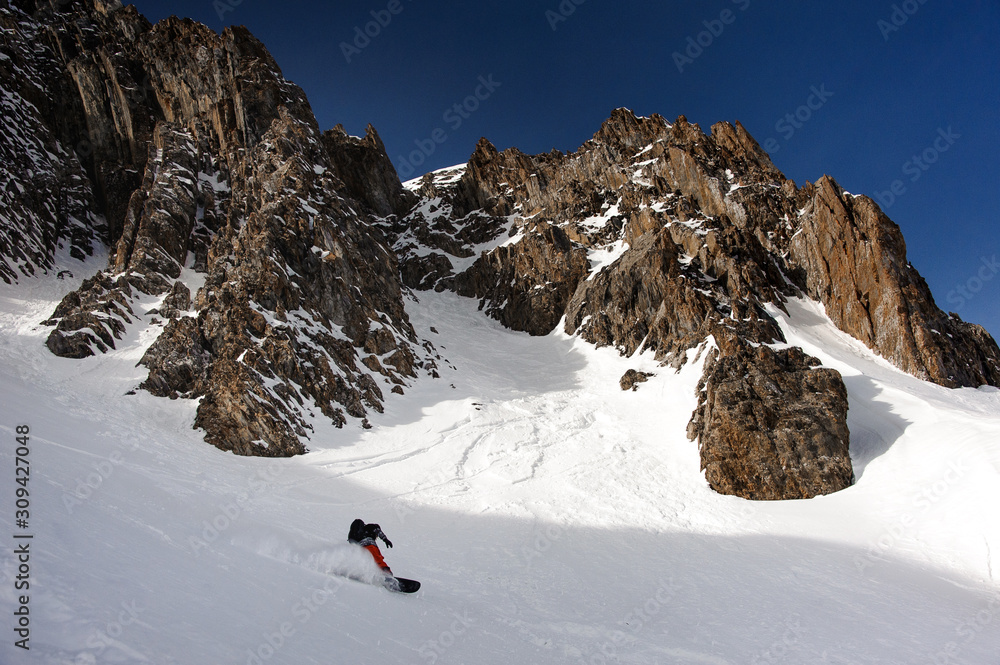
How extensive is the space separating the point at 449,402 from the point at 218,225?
34860mm

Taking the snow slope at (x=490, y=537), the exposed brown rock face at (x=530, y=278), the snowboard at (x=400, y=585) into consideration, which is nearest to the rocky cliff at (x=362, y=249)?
the exposed brown rock face at (x=530, y=278)

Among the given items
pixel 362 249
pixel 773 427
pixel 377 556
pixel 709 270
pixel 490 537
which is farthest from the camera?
pixel 362 249

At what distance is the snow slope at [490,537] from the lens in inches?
189

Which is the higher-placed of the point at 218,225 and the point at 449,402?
the point at 218,225

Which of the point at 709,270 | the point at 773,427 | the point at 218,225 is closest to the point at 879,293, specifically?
the point at 709,270

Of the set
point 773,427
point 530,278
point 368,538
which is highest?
point 530,278

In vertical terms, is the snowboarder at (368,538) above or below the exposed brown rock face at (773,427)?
below

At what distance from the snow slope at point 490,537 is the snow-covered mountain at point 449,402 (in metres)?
0.09

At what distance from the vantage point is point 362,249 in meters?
47.2

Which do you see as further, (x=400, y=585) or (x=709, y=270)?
(x=709, y=270)

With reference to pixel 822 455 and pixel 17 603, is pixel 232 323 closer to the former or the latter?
pixel 17 603

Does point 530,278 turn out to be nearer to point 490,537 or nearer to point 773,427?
point 773,427

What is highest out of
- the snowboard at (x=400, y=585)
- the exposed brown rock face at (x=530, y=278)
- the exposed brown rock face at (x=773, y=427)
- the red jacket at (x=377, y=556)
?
the exposed brown rock face at (x=530, y=278)

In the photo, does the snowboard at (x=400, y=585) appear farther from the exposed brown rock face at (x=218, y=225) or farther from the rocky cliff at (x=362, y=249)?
the rocky cliff at (x=362, y=249)
